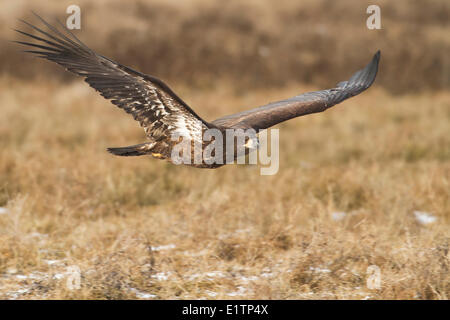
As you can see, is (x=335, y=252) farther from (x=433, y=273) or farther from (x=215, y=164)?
(x=215, y=164)

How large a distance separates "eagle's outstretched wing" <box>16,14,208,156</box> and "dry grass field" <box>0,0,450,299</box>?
934mm

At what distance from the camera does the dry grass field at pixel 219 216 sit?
421 centimetres

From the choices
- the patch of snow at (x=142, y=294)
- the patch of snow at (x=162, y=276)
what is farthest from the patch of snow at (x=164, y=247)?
the patch of snow at (x=142, y=294)

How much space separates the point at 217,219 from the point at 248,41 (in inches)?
353

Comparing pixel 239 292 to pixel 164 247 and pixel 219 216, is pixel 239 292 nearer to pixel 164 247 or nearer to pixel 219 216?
pixel 164 247

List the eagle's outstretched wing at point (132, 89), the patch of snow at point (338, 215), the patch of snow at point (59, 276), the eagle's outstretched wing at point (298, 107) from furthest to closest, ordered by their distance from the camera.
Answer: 1. the patch of snow at point (338, 215)
2. the eagle's outstretched wing at point (298, 107)
3. the patch of snow at point (59, 276)
4. the eagle's outstretched wing at point (132, 89)

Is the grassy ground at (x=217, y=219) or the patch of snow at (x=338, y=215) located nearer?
the grassy ground at (x=217, y=219)

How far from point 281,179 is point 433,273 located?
280 cm

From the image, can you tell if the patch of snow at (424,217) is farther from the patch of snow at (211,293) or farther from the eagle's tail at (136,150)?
the eagle's tail at (136,150)

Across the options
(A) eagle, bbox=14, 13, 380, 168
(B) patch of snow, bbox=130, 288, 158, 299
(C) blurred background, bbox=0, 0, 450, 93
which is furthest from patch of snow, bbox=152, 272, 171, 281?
(C) blurred background, bbox=0, 0, 450, 93

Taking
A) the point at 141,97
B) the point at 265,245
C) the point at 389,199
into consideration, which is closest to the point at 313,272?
the point at 265,245

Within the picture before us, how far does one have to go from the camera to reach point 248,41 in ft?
44.9

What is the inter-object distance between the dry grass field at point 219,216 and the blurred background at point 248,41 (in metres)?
2.29

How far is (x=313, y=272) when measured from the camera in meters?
4.36
